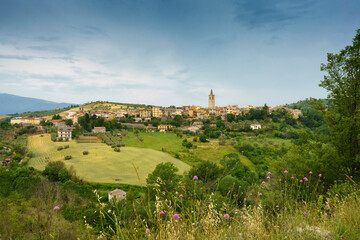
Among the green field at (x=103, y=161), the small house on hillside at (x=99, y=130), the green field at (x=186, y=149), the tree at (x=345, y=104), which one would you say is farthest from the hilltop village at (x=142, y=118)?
the tree at (x=345, y=104)

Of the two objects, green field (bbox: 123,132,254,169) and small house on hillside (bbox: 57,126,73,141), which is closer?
green field (bbox: 123,132,254,169)

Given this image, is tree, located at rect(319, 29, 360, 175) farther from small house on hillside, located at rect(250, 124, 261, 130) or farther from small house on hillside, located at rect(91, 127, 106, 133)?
small house on hillside, located at rect(250, 124, 261, 130)

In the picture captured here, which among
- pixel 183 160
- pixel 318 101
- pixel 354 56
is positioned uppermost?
pixel 354 56

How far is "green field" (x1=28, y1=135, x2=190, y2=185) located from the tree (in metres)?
21.5

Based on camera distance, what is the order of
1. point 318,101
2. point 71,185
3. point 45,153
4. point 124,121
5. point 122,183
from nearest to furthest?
point 318,101 → point 71,185 → point 122,183 → point 45,153 → point 124,121

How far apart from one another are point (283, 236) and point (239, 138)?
173 feet

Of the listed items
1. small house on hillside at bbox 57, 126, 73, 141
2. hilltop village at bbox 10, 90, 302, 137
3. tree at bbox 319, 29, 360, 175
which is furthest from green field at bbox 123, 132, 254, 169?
tree at bbox 319, 29, 360, 175

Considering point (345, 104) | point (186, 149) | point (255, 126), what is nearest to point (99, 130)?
point (186, 149)

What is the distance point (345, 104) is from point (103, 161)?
3130cm

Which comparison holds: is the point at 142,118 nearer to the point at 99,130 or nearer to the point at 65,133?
the point at 99,130

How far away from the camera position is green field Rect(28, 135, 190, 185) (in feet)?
85.0

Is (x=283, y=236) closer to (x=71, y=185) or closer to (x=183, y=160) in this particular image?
(x=71, y=185)

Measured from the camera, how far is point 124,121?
68.9 meters

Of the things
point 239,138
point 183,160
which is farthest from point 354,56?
point 239,138
